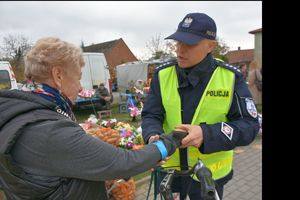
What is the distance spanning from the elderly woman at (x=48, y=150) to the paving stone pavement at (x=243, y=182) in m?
2.44

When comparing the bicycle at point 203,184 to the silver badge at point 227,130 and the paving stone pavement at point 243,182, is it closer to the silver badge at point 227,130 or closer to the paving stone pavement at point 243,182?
the silver badge at point 227,130

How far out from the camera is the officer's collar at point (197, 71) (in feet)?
6.52

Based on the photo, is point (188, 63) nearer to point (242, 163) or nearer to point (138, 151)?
point (138, 151)

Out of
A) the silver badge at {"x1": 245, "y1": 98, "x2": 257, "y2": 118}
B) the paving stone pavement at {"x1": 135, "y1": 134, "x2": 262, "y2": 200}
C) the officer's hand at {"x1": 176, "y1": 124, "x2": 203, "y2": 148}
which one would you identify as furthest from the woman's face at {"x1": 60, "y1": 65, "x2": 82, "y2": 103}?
the paving stone pavement at {"x1": 135, "y1": 134, "x2": 262, "y2": 200}

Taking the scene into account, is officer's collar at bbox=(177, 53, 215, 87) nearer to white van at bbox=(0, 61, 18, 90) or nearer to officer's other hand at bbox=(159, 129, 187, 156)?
officer's other hand at bbox=(159, 129, 187, 156)

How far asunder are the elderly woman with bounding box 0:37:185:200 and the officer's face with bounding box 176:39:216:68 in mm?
815

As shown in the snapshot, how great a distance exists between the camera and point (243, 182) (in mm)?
4660

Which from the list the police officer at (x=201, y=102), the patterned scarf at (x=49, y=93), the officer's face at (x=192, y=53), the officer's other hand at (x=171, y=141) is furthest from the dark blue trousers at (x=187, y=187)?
the patterned scarf at (x=49, y=93)

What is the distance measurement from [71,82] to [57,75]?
9cm

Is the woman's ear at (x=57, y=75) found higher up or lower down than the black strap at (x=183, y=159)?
higher up

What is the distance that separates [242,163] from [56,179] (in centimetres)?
487

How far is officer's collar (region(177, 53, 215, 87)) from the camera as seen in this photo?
78.3 inches

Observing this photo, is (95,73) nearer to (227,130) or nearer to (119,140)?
(119,140)
